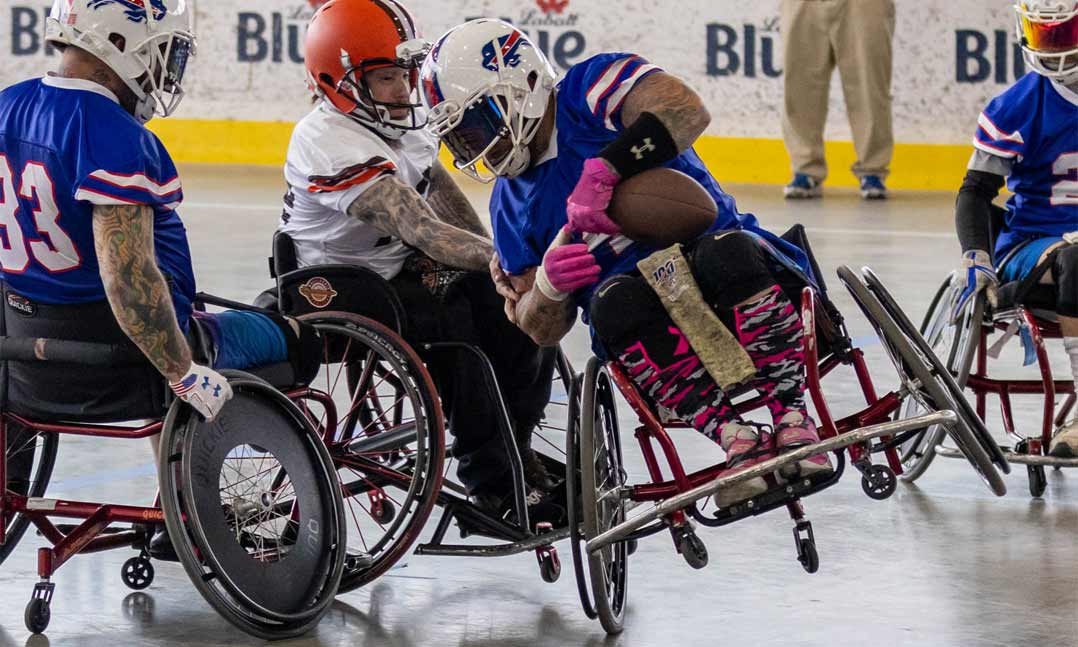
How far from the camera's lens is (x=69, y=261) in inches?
139

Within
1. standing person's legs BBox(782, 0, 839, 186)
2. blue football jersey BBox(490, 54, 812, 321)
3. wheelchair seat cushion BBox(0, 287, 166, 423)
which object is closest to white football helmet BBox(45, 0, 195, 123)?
wheelchair seat cushion BBox(0, 287, 166, 423)

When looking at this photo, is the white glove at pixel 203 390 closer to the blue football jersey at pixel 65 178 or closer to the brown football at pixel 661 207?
the blue football jersey at pixel 65 178

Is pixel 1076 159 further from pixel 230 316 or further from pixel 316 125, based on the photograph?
pixel 230 316

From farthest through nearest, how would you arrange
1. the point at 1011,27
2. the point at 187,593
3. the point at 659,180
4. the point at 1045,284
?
the point at 1011,27 < the point at 1045,284 < the point at 187,593 < the point at 659,180

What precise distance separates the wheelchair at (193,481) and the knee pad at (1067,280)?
2112 mm

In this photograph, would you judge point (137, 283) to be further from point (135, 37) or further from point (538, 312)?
point (538, 312)

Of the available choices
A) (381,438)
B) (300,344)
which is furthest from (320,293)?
(381,438)

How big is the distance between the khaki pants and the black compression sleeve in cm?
691

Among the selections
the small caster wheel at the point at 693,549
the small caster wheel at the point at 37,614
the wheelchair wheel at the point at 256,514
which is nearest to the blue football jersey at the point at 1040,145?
the small caster wheel at the point at 693,549

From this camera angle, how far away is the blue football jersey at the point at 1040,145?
4.88m

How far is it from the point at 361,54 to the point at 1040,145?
198cm

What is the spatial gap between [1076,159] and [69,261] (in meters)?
2.86

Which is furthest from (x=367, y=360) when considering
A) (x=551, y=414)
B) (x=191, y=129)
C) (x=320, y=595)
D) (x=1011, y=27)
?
(x=191, y=129)

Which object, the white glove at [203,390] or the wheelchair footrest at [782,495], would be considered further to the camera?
the white glove at [203,390]
